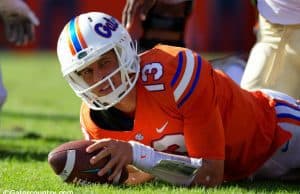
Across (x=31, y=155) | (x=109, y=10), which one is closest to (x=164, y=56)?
(x=31, y=155)

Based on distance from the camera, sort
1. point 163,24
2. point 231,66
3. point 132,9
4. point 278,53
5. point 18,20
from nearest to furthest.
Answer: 1. point 278,53
2. point 132,9
3. point 231,66
4. point 18,20
5. point 163,24

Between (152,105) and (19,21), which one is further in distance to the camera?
(19,21)

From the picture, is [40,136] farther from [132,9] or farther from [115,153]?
[115,153]

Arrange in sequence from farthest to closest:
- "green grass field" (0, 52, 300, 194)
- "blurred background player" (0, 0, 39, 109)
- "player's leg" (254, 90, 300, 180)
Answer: "blurred background player" (0, 0, 39, 109) < "player's leg" (254, 90, 300, 180) < "green grass field" (0, 52, 300, 194)

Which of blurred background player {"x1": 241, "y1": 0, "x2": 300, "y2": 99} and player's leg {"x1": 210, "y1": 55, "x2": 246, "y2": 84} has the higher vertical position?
blurred background player {"x1": 241, "y1": 0, "x2": 300, "y2": 99}

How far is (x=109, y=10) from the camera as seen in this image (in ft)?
39.5

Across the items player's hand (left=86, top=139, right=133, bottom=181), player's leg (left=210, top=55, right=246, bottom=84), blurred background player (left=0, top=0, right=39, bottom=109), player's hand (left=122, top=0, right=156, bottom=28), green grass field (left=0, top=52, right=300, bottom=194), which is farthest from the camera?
blurred background player (left=0, top=0, right=39, bottom=109)

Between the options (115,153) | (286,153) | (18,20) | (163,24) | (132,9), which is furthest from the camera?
(163,24)

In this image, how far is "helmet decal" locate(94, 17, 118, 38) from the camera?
3.81m

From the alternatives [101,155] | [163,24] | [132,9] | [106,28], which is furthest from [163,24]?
[101,155]

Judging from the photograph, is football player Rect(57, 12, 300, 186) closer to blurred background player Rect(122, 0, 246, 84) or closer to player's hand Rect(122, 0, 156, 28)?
player's hand Rect(122, 0, 156, 28)

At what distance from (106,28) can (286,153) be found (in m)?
1.10

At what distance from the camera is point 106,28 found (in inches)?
151

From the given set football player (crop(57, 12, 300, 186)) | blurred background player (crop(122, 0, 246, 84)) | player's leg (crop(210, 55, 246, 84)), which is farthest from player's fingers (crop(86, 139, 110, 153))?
blurred background player (crop(122, 0, 246, 84))
